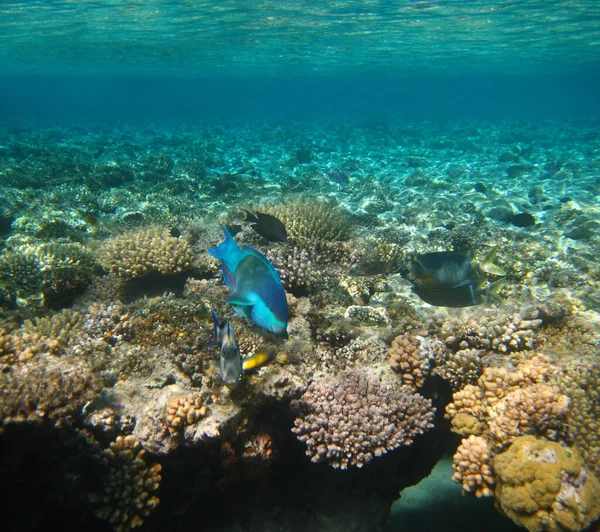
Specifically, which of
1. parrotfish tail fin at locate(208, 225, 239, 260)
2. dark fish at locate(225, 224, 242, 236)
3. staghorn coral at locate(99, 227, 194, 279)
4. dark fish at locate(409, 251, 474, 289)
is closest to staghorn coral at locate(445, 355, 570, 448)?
dark fish at locate(409, 251, 474, 289)

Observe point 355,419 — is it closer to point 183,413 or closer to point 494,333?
point 183,413

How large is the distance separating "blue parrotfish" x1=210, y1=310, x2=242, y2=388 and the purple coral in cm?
97

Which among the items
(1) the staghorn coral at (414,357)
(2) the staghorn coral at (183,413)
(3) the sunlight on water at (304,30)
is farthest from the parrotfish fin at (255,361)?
(3) the sunlight on water at (304,30)

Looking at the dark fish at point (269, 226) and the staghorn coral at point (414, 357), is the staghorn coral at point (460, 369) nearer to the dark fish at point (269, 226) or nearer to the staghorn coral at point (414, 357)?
the staghorn coral at point (414, 357)

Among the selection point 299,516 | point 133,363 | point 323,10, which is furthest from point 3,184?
point 323,10

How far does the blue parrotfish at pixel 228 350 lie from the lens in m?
2.73

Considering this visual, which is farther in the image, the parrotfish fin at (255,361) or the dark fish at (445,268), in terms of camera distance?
the dark fish at (445,268)

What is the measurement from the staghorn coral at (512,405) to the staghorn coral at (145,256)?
4.80 metres

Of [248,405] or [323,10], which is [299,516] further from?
[323,10]

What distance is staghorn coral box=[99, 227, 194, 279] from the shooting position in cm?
575

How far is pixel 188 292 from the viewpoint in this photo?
216 inches

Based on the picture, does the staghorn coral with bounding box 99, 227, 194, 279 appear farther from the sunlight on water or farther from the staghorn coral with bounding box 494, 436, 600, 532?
the sunlight on water

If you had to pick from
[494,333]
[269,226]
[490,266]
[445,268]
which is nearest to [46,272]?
[269,226]

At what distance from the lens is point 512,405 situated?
10.6 ft
